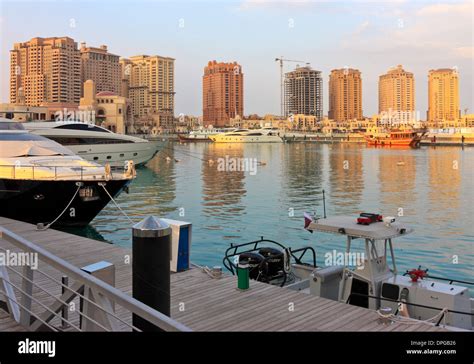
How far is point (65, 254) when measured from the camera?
13414mm

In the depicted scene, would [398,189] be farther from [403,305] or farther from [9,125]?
→ [403,305]

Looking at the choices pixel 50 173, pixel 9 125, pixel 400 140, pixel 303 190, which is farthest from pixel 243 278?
pixel 400 140

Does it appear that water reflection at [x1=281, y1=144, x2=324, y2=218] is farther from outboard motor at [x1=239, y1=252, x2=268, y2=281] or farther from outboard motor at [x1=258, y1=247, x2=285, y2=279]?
outboard motor at [x1=239, y1=252, x2=268, y2=281]

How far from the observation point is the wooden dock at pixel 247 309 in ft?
26.8

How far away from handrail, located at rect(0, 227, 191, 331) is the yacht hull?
51.4ft

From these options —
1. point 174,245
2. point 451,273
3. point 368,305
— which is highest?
point 174,245

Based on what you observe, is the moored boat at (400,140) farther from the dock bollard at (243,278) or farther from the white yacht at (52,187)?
the dock bollard at (243,278)

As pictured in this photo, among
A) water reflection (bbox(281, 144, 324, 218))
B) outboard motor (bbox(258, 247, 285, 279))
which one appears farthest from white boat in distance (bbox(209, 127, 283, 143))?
outboard motor (bbox(258, 247, 285, 279))

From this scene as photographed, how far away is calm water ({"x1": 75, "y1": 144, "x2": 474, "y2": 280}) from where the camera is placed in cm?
2200

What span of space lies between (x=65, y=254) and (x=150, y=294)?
7544mm

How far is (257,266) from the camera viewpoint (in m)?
12.1
